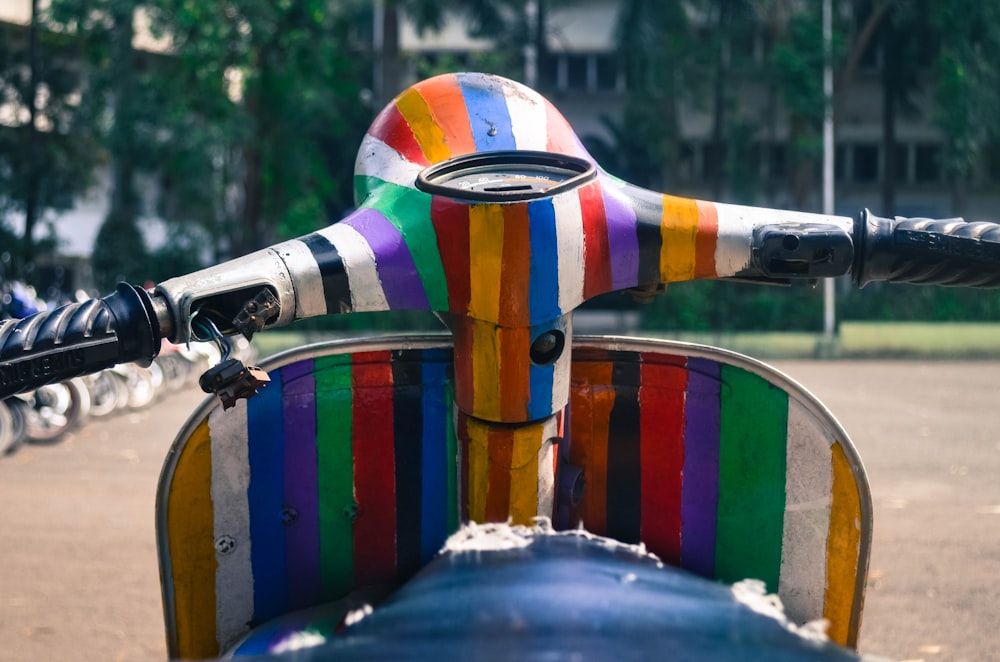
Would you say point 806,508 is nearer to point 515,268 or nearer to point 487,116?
point 515,268

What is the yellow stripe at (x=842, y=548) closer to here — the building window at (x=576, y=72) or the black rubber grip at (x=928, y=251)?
the black rubber grip at (x=928, y=251)

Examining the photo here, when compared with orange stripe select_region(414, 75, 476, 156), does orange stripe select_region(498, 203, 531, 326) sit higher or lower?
lower

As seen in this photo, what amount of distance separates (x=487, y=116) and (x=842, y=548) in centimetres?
104

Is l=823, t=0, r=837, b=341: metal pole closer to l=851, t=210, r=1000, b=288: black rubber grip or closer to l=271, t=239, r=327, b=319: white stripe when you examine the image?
l=851, t=210, r=1000, b=288: black rubber grip

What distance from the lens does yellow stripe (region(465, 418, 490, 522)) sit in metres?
2.01

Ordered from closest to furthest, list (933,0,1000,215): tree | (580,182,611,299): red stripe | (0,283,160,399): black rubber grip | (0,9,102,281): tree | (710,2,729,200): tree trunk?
(0,283,160,399): black rubber grip
(580,182,611,299): red stripe
(933,0,1000,215): tree
(0,9,102,281): tree
(710,2,729,200): tree trunk

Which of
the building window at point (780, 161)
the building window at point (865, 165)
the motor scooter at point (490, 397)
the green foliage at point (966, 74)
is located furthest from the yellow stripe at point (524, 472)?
the building window at point (865, 165)

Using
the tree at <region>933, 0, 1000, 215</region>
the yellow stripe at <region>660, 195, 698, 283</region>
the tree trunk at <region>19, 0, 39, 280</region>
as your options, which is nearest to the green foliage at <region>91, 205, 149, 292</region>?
the tree trunk at <region>19, 0, 39, 280</region>

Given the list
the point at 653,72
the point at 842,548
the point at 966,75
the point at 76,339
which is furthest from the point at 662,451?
the point at 653,72

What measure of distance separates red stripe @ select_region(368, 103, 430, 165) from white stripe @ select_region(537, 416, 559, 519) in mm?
546

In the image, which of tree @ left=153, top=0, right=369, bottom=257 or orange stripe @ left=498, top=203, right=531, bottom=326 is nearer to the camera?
orange stripe @ left=498, top=203, right=531, bottom=326

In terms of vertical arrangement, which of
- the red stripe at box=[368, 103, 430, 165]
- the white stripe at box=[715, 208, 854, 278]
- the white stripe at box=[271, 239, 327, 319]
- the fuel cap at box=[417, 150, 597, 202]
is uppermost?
the red stripe at box=[368, 103, 430, 165]

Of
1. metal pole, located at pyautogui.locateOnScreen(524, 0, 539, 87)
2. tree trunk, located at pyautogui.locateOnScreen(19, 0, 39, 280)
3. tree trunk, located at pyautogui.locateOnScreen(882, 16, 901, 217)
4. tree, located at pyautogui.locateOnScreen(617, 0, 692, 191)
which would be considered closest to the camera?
tree trunk, located at pyautogui.locateOnScreen(19, 0, 39, 280)

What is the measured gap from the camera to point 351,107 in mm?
27656
